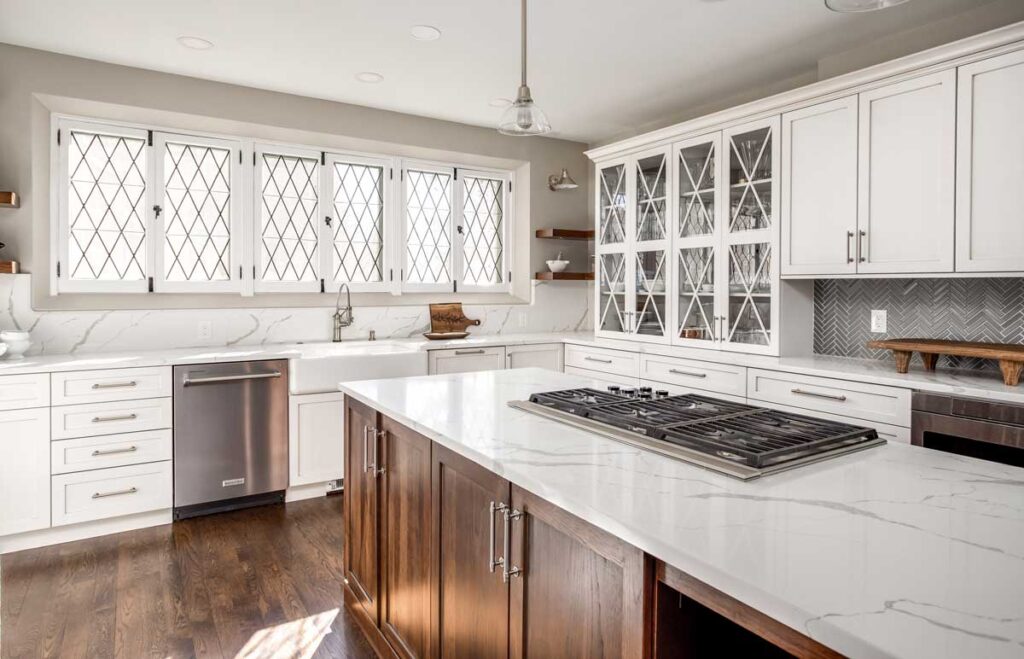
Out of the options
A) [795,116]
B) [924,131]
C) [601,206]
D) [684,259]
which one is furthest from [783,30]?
[601,206]

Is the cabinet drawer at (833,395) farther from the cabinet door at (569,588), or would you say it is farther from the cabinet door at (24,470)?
the cabinet door at (24,470)

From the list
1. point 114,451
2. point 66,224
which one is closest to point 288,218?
point 66,224

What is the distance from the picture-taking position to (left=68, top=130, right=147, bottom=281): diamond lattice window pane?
369 centimetres

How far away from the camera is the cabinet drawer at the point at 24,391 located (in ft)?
9.60

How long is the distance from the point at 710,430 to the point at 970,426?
5.18 ft

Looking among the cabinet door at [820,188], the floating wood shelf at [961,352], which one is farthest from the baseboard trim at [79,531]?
the floating wood shelf at [961,352]

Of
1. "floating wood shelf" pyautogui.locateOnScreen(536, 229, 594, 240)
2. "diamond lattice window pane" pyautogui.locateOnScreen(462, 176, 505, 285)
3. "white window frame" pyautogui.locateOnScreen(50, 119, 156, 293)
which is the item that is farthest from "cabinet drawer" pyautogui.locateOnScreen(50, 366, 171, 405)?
"floating wood shelf" pyautogui.locateOnScreen(536, 229, 594, 240)

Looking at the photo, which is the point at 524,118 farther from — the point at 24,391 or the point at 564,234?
the point at 564,234

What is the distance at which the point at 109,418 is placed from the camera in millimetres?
3180

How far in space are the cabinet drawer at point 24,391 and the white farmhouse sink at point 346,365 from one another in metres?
1.16

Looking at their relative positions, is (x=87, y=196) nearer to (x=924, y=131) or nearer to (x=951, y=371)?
(x=924, y=131)

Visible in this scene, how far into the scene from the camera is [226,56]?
3398 mm

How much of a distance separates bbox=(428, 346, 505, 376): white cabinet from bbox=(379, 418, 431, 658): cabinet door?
6.84 ft

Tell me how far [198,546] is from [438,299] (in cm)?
248
